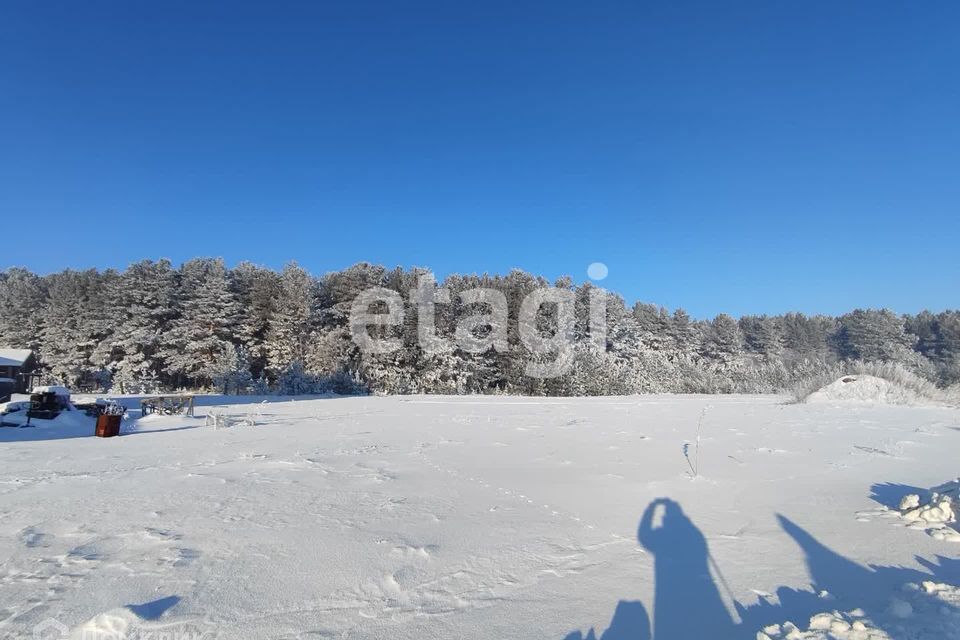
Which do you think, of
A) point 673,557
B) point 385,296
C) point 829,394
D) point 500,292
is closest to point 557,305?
point 500,292

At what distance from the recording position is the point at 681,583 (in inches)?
146

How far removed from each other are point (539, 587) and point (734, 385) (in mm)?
38670

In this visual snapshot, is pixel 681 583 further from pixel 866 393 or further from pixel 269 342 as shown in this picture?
pixel 269 342

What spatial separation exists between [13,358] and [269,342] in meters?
13.0

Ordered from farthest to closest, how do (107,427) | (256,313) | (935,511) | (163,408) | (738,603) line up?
(256,313) → (163,408) → (107,427) → (935,511) → (738,603)

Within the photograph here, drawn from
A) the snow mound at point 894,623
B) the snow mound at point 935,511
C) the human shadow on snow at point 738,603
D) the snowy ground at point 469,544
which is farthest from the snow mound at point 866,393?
the snow mound at point 894,623

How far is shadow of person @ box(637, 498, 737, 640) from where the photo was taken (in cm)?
310

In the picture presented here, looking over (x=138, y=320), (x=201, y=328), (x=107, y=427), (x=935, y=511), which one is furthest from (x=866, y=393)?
(x=138, y=320)

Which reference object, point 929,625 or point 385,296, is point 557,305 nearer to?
point 385,296

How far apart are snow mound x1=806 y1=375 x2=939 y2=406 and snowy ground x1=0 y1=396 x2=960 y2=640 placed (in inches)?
519

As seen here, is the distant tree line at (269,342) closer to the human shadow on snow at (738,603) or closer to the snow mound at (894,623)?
the human shadow on snow at (738,603)

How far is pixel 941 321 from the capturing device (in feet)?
178

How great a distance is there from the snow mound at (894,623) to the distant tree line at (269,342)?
30626 mm

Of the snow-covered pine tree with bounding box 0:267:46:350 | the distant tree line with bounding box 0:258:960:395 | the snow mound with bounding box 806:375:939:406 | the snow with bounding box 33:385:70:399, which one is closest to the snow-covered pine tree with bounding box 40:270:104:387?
the distant tree line with bounding box 0:258:960:395
